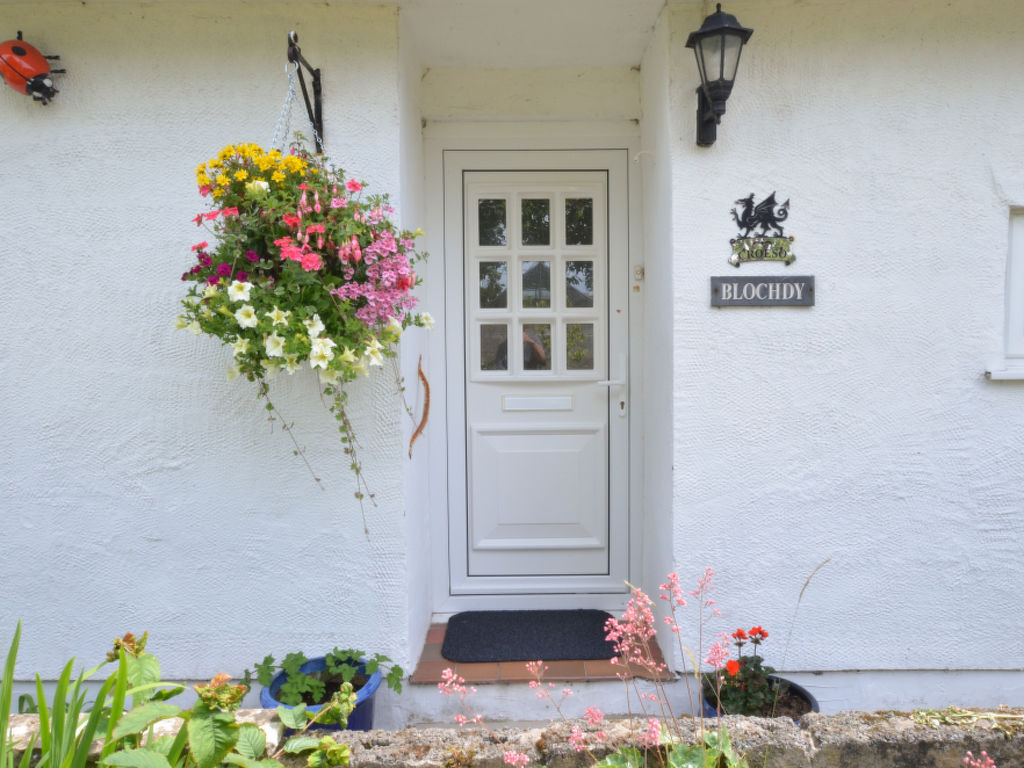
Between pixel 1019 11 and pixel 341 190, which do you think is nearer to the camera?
pixel 341 190

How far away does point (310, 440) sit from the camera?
282 centimetres

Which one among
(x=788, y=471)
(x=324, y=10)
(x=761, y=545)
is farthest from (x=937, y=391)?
(x=324, y=10)

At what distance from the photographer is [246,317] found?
2205mm

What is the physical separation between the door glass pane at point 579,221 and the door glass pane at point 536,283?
173 mm

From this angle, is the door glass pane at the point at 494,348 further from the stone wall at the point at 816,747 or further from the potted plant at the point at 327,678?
the stone wall at the point at 816,747

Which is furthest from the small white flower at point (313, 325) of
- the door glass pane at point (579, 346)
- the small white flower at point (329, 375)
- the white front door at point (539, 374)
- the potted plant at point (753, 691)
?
the potted plant at point (753, 691)

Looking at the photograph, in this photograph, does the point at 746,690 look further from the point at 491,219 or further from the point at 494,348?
the point at 491,219

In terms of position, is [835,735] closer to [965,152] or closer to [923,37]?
[965,152]

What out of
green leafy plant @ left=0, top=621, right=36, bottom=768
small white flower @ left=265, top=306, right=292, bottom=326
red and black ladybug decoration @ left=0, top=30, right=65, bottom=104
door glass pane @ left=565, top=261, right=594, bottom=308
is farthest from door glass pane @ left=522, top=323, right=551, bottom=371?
green leafy plant @ left=0, top=621, right=36, bottom=768

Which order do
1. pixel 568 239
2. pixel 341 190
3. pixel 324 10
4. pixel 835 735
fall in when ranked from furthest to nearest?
pixel 568 239
pixel 324 10
pixel 341 190
pixel 835 735

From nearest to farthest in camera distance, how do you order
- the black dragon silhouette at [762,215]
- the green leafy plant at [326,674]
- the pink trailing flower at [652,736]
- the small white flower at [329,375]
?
the pink trailing flower at [652,736]
the small white flower at [329,375]
the green leafy plant at [326,674]
the black dragon silhouette at [762,215]

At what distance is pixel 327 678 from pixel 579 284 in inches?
80.4

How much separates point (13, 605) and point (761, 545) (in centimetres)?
302

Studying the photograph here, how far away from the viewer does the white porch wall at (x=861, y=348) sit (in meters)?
→ 2.78
